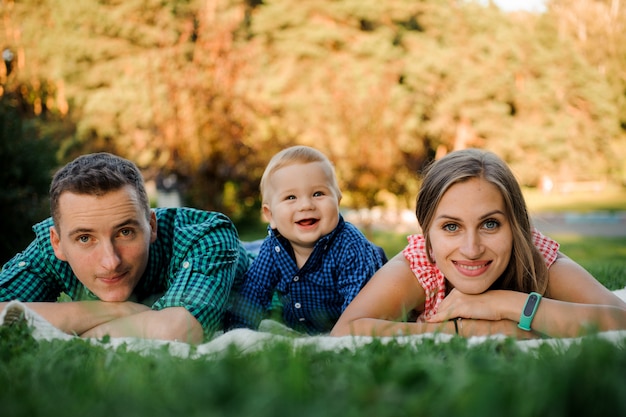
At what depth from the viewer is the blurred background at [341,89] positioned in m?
14.6

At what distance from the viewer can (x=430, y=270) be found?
10.7 feet

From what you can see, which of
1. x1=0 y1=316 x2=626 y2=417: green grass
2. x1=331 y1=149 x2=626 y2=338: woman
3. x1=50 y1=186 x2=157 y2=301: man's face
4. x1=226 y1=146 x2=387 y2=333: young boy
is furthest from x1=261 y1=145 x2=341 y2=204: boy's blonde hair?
x1=0 y1=316 x2=626 y2=417: green grass

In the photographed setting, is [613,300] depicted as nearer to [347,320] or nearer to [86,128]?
[347,320]

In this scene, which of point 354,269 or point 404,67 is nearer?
point 354,269

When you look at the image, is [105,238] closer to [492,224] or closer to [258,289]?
[258,289]

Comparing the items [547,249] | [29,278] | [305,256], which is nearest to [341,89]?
[305,256]

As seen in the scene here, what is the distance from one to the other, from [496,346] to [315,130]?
1625 cm

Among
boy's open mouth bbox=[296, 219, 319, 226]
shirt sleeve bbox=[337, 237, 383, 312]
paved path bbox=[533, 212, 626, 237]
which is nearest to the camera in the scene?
shirt sleeve bbox=[337, 237, 383, 312]

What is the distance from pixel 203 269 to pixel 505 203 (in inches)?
61.7

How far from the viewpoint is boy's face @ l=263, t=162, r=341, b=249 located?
3.83 metres

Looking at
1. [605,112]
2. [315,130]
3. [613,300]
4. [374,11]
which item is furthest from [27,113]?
[605,112]

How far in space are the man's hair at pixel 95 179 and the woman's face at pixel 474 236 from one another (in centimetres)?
155

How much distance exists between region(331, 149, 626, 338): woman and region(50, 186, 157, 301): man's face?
108 cm

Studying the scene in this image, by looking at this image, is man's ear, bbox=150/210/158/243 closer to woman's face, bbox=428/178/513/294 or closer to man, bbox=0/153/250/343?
man, bbox=0/153/250/343
